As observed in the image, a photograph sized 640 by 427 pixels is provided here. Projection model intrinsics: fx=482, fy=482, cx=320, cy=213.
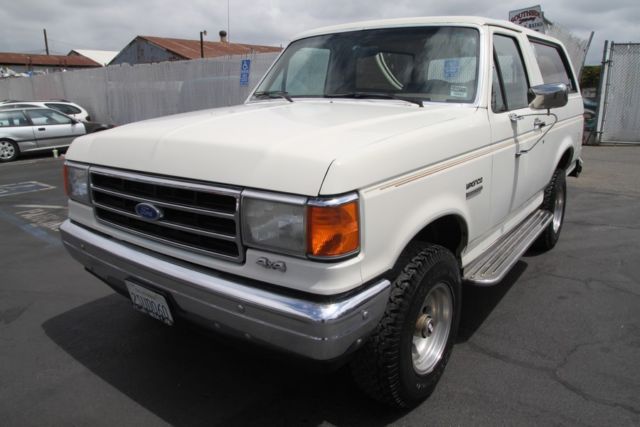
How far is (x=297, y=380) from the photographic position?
282 centimetres

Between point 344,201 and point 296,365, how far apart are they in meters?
0.75

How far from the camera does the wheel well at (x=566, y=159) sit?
4.84 metres

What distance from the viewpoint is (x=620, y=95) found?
1271cm

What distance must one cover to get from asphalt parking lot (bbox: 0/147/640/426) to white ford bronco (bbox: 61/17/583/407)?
0.92 feet

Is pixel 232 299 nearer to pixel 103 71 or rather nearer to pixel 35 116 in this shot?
pixel 35 116

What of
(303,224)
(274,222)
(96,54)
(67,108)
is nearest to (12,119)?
(67,108)

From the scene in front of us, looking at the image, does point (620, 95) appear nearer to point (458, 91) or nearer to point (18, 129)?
point (458, 91)

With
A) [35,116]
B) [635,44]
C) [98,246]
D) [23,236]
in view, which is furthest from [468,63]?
[35,116]

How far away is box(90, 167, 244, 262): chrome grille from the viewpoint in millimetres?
2041

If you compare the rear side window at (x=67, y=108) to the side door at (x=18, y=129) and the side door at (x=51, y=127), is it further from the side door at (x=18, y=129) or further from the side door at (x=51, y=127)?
the side door at (x=18, y=129)

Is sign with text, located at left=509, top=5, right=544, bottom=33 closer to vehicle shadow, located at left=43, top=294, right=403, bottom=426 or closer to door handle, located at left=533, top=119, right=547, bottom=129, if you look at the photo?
door handle, located at left=533, top=119, right=547, bottom=129

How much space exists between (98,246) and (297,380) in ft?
4.41

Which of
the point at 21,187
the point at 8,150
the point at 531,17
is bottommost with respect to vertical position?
the point at 21,187

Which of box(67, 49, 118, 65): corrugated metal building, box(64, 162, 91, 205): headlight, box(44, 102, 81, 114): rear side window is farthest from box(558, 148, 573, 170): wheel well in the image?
box(67, 49, 118, 65): corrugated metal building
